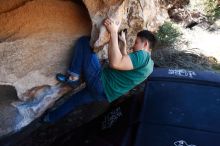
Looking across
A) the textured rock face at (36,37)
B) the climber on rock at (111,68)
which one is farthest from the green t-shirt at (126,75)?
the textured rock face at (36,37)

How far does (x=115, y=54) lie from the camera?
3.54m

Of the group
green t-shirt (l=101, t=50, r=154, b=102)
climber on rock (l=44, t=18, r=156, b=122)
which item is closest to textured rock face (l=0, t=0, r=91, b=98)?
climber on rock (l=44, t=18, r=156, b=122)

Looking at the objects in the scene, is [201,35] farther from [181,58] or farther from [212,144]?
[212,144]

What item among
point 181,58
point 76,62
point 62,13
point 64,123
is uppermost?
point 62,13

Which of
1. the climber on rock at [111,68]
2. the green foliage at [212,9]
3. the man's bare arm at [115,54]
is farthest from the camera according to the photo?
the green foliage at [212,9]

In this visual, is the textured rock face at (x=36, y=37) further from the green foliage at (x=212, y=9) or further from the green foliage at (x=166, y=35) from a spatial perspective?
the green foliage at (x=212, y=9)

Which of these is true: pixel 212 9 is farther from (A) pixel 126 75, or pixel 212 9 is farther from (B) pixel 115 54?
(B) pixel 115 54

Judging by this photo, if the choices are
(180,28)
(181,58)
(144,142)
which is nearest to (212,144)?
(144,142)

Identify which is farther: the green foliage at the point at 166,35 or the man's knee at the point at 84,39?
the green foliage at the point at 166,35

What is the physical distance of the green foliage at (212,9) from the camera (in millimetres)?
9727

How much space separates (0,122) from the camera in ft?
12.9

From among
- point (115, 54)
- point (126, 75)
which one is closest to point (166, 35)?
point (126, 75)

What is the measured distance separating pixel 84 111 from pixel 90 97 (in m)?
1.70

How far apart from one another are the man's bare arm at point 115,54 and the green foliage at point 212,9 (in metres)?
6.46
